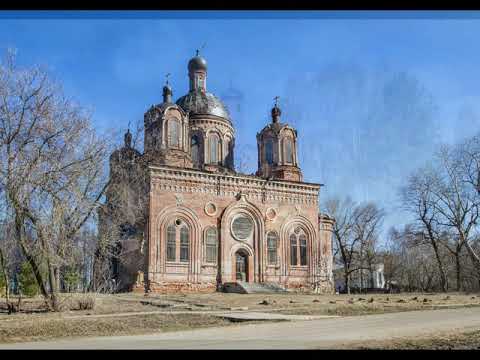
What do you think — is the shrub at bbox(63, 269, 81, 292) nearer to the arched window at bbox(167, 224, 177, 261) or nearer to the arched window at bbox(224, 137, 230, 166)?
the arched window at bbox(167, 224, 177, 261)

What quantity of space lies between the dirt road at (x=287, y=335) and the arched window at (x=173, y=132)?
2267 cm

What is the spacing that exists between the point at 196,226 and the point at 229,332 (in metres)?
22.1

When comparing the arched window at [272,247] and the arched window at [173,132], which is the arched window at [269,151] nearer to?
the arched window at [272,247]

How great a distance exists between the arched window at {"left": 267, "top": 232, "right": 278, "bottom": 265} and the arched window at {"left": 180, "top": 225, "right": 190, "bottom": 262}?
5.93 metres

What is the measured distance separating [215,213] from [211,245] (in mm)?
1997

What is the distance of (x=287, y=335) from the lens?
12.1 metres

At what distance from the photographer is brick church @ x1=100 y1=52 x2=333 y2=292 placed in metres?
33.2

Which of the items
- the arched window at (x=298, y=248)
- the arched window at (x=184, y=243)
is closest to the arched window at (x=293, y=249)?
the arched window at (x=298, y=248)

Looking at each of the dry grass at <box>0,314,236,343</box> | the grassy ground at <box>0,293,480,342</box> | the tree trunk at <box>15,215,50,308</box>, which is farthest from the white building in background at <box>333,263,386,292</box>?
the dry grass at <box>0,314,236,343</box>

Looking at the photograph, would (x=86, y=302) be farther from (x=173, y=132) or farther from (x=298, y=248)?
(x=298, y=248)

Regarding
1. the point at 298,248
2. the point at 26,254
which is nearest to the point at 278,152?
the point at 298,248

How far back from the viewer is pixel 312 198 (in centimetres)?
3994
